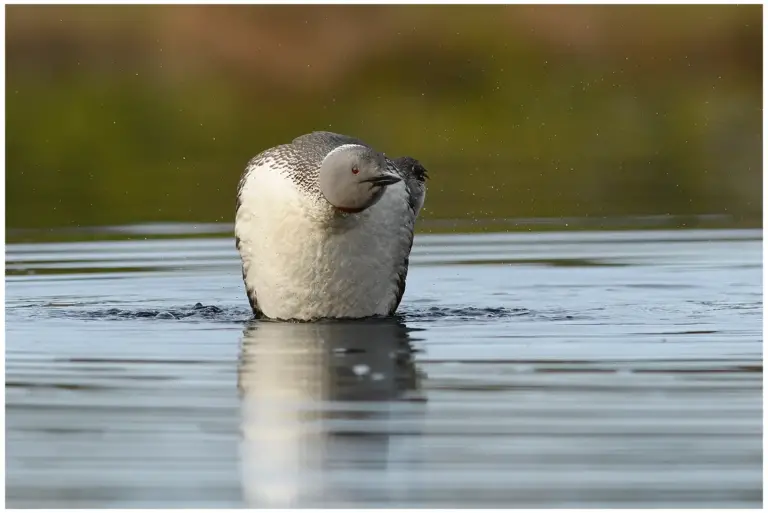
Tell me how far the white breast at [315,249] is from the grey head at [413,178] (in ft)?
1.50

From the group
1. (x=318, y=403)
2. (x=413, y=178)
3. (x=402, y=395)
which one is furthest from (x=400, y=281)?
(x=318, y=403)

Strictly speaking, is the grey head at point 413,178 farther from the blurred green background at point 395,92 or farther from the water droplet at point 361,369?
the blurred green background at point 395,92

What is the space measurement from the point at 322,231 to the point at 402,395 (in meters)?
2.26

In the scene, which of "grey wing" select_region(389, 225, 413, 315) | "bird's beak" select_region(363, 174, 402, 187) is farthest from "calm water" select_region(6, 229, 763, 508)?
"bird's beak" select_region(363, 174, 402, 187)

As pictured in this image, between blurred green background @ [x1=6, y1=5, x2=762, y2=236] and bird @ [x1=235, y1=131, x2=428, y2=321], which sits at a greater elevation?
blurred green background @ [x1=6, y1=5, x2=762, y2=236]

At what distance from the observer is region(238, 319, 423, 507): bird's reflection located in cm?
668

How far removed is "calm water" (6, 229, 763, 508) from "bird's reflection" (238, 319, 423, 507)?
0.01 meters

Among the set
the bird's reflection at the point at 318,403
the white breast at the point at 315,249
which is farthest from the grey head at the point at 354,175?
the bird's reflection at the point at 318,403

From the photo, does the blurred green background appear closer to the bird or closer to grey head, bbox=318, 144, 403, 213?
the bird

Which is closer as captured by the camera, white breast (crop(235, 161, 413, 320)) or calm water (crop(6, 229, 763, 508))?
calm water (crop(6, 229, 763, 508))

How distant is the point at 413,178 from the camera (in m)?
11.0

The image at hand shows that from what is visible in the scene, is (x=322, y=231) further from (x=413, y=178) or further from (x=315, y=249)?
(x=413, y=178)

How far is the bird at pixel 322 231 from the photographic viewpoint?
385 inches

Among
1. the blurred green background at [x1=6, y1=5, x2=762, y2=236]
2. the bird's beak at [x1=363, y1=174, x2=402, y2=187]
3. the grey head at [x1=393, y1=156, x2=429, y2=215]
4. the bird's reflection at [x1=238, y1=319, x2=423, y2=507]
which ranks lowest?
the bird's reflection at [x1=238, y1=319, x2=423, y2=507]
